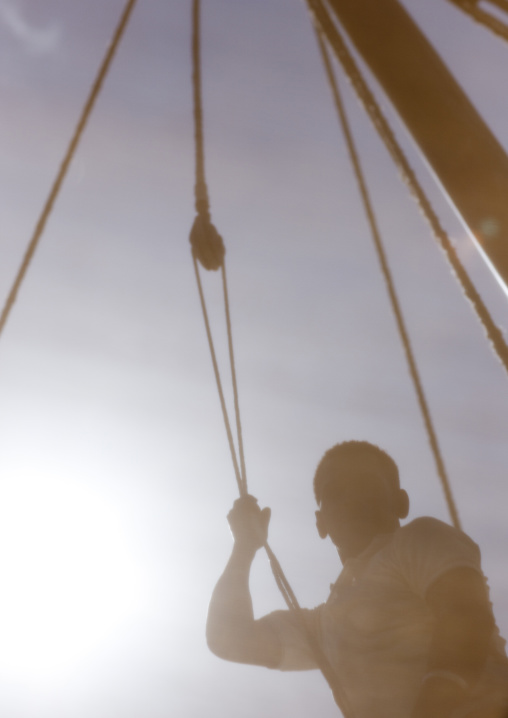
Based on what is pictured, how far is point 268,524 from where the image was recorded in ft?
12.1

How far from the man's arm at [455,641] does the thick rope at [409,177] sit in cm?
107

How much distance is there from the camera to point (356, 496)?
2.91m

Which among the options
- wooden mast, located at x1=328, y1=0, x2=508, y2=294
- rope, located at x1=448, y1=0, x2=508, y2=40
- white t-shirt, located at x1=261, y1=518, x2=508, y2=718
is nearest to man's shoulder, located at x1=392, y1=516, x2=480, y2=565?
white t-shirt, located at x1=261, y1=518, x2=508, y2=718

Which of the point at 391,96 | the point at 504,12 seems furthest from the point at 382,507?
the point at 504,12

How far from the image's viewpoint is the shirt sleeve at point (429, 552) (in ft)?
7.64

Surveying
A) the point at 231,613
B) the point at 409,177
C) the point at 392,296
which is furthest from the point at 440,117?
the point at 231,613

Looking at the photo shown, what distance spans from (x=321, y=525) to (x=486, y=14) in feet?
8.10

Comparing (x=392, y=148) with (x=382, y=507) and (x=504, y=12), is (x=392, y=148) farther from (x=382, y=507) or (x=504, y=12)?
(x=382, y=507)

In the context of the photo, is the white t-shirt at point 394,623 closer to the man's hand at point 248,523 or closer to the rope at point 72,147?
the man's hand at point 248,523

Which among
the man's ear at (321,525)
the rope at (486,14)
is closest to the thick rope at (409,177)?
the rope at (486,14)

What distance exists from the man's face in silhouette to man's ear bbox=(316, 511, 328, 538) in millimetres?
41

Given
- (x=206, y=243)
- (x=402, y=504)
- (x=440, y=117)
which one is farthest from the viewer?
(x=206, y=243)

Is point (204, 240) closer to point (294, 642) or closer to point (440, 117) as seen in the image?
point (440, 117)

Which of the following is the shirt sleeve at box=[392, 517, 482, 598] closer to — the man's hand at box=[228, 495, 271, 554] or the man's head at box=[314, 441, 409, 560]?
the man's head at box=[314, 441, 409, 560]
